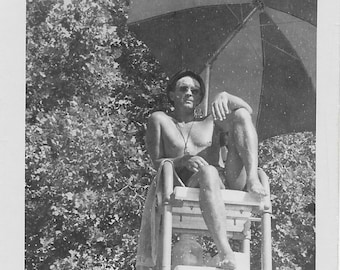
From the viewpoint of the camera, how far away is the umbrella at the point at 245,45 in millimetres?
2492

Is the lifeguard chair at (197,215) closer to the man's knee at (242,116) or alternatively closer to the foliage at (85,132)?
the man's knee at (242,116)

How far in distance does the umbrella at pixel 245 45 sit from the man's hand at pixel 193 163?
0.29 meters

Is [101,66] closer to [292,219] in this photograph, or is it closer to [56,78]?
[56,78]

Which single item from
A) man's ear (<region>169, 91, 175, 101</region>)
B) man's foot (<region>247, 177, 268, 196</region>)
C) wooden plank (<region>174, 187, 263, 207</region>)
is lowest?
wooden plank (<region>174, 187, 263, 207</region>)

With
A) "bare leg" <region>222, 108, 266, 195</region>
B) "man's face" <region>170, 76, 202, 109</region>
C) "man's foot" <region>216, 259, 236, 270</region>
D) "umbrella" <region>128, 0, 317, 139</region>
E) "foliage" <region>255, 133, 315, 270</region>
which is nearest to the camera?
"man's foot" <region>216, 259, 236, 270</region>

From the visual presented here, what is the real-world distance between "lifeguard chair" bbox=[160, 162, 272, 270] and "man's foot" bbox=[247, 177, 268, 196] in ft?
0.04

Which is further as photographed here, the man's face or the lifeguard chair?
the man's face

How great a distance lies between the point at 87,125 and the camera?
2.56 meters

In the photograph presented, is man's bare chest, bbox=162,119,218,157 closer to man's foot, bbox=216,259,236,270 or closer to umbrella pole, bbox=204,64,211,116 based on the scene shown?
umbrella pole, bbox=204,64,211,116

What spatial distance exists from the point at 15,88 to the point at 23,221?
337 millimetres

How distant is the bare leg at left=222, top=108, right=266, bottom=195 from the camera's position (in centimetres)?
223

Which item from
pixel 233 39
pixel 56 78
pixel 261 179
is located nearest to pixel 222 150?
pixel 261 179

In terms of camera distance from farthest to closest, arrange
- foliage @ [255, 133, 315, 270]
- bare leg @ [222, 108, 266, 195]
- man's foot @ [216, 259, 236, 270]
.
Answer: foliage @ [255, 133, 315, 270], bare leg @ [222, 108, 266, 195], man's foot @ [216, 259, 236, 270]

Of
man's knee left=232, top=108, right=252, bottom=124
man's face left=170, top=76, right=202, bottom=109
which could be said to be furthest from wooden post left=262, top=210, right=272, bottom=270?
man's face left=170, top=76, right=202, bottom=109
